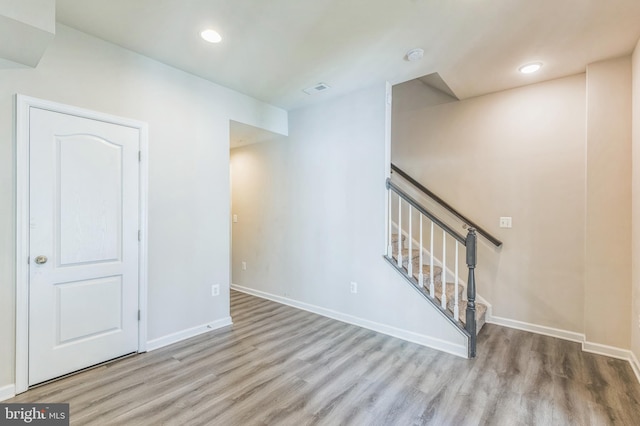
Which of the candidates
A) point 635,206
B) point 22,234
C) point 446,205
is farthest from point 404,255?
point 22,234

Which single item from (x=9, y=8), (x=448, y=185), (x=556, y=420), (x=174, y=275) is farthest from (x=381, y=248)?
(x=9, y=8)

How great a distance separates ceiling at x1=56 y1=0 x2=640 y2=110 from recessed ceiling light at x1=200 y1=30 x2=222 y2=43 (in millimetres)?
44

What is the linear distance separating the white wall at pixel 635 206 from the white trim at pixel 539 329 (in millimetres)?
498

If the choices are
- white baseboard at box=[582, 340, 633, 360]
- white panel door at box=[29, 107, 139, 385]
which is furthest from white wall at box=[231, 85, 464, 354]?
white panel door at box=[29, 107, 139, 385]

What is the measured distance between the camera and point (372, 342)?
2.96 m

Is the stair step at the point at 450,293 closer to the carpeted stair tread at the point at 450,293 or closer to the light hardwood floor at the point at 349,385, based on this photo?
the carpeted stair tread at the point at 450,293

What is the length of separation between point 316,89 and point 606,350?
3.76 metres

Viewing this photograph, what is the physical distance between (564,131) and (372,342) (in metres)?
2.88

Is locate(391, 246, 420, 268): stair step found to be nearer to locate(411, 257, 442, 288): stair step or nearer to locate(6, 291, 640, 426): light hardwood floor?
locate(411, 257, 442, 288): stair step

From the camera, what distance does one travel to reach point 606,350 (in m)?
2.65

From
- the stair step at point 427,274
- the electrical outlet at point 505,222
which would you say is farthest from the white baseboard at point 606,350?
the stair step at point 427,274

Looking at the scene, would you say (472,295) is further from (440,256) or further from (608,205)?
(608,205)

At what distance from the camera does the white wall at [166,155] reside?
6.74 ft

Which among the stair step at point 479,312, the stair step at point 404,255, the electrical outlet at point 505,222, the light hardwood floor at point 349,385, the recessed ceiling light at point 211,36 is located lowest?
the light hardwood floor at point 349,385
